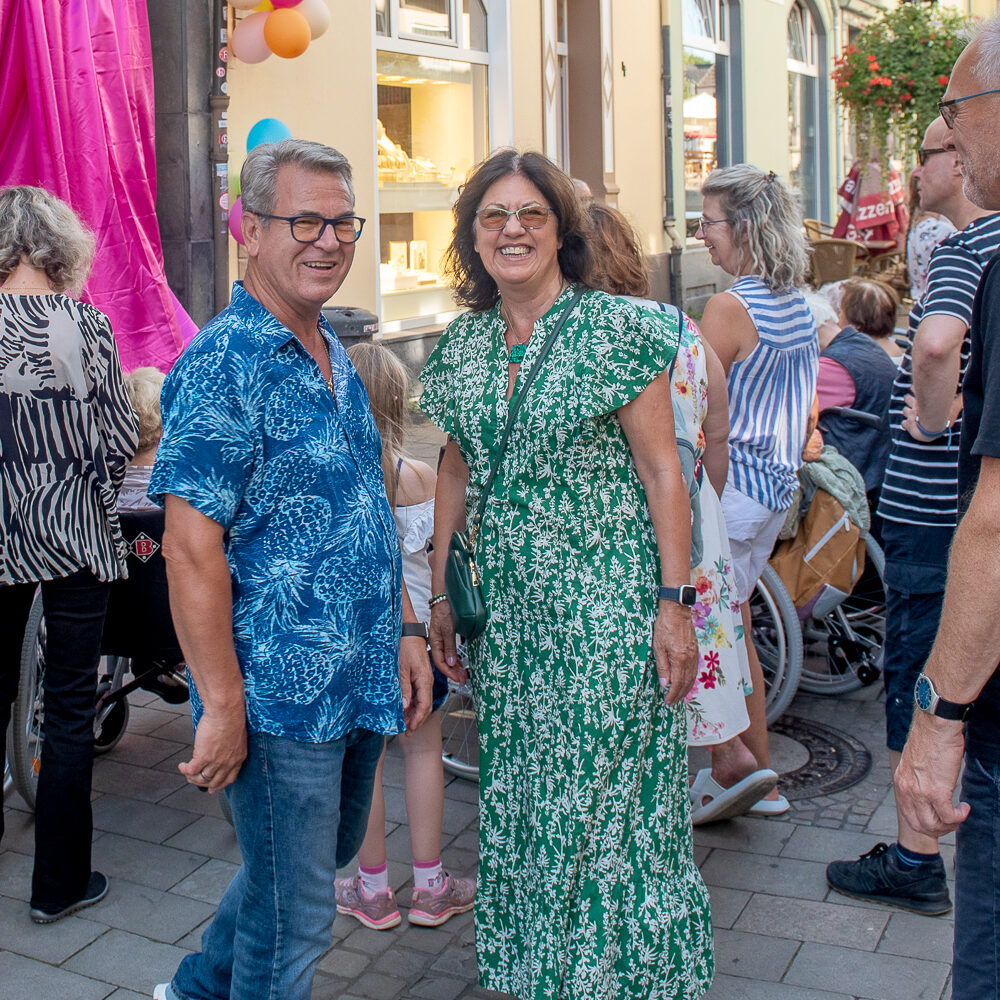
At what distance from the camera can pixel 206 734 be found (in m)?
2.30

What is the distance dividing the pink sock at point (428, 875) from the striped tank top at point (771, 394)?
1.53m

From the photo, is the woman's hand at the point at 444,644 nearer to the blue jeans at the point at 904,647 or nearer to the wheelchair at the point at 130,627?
the wheelchair at the point at 130,627

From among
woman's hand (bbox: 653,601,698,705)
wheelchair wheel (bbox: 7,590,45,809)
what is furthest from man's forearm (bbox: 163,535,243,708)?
wheelchair wheel (bbox: 7,590,45,809)

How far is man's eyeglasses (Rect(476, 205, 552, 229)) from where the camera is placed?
2.76m

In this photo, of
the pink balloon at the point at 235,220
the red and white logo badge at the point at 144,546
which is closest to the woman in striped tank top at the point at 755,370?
the red and white logo badge at the point at 144,546

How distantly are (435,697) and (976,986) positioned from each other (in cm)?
159

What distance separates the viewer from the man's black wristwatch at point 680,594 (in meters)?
2.73

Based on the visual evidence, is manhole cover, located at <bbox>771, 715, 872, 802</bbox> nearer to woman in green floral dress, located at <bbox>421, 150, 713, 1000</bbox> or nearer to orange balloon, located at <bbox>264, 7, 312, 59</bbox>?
woman in green floral dress, located at <bbox>421, 150, 713, 1000</bbox>

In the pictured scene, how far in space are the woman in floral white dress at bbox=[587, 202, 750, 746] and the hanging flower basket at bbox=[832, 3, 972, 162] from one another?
481 inches

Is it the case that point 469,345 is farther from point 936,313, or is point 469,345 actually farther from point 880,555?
point 880,555

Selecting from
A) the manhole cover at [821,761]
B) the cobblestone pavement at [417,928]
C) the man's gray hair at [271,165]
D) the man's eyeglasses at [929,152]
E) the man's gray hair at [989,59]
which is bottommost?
the cobblestone pavement at [417,928]

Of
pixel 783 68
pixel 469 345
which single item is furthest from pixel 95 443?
pixel 783 68

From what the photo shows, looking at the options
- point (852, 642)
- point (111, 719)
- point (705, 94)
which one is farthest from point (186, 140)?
point (705, 94)

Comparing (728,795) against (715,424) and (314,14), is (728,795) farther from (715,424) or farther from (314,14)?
(314,14)
